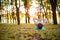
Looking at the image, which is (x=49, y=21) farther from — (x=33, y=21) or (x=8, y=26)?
(x=8, y=26)

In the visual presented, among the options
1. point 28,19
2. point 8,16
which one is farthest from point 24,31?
point 8,16

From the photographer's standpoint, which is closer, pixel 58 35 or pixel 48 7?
pixel 58 35

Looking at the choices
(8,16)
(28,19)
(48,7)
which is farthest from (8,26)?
(48,7)

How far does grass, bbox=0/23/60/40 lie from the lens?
3651 mm

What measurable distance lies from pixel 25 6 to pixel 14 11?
290 millimetres

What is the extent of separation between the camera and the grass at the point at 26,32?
12.0ft

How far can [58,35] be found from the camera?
12.0ft

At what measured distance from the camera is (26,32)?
12.2 ft

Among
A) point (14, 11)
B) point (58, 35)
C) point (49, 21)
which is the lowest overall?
point (58, 35)

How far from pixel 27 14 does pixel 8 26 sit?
0.53 meters

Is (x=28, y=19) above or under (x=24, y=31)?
above

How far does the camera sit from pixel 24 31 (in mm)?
3729

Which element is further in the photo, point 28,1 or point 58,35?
point 28,1

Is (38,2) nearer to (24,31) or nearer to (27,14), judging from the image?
(27,14)
